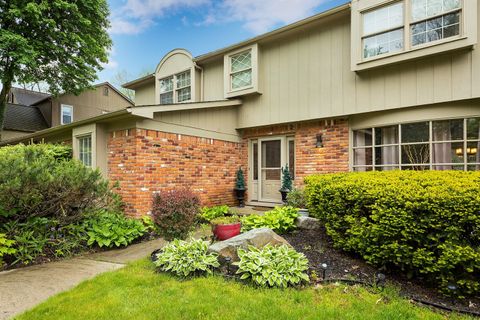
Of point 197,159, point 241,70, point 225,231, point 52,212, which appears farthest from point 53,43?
point 225,231

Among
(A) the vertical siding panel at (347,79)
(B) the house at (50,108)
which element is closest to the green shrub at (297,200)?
(A) the vertical siding panel at (347,79)

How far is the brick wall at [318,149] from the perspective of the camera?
7.36m

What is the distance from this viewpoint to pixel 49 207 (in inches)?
182

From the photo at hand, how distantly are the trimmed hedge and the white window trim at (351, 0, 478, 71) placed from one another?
10.7 ft

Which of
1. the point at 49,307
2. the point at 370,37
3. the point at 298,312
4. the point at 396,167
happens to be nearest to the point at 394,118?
the point at 396,167

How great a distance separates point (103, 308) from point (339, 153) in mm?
6402

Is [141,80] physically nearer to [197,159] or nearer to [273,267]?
[197,159]

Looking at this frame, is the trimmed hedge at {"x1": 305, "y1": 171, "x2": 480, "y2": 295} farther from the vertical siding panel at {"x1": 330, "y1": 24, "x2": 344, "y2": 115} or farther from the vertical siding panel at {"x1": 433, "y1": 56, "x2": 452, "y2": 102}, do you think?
the vertical siding panel at {"x1": 330, "y1": 24, "x2": 344, "y2": 115}

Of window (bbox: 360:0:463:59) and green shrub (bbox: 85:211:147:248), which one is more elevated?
window (bbox: 360:0:463:59)

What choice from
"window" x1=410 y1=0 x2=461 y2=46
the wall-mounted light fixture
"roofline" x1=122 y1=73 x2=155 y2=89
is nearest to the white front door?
the wall-mounted light fixture

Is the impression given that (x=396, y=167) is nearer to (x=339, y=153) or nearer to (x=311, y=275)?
(x=339, y=153)

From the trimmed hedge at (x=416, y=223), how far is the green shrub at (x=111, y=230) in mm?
3819

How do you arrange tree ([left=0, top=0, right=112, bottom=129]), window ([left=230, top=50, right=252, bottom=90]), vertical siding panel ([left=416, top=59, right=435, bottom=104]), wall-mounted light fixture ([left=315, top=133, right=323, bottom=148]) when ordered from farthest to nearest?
tree ([left=0, top=0, right=112, bottom=129])
window ([left=230, top=50, right=252, bottom=90])
wall-mounted light fixture ([left=315, top=133, right=323, bottom=148])
vertical siding panel ([left=416, top=59, right=435, bottom=104])

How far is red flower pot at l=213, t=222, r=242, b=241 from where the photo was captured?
4.86 m
